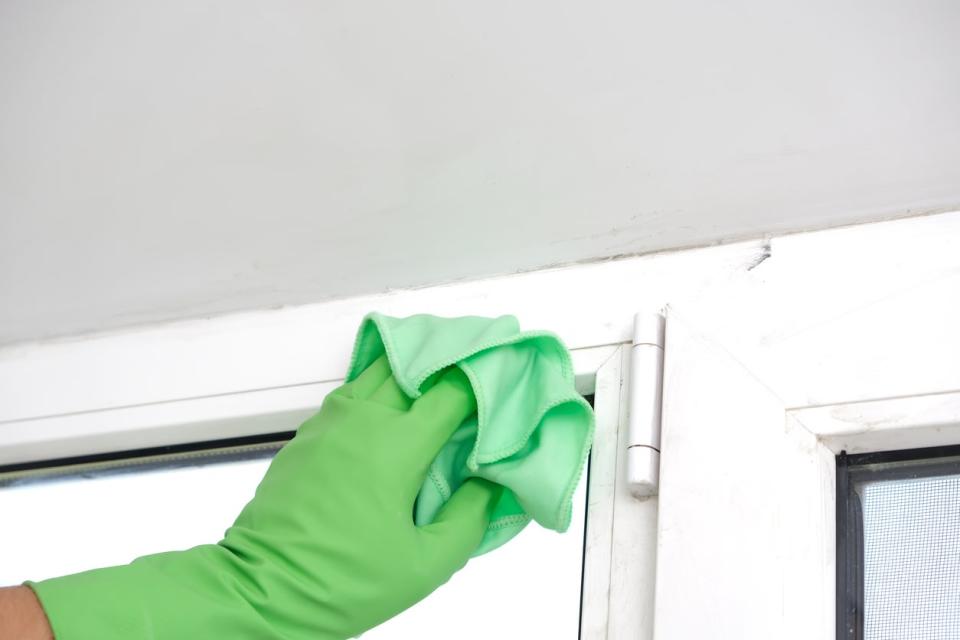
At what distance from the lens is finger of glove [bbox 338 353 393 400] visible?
0.80m

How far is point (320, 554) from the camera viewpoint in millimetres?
715

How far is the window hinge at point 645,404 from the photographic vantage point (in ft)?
2.51

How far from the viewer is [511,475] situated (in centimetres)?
76

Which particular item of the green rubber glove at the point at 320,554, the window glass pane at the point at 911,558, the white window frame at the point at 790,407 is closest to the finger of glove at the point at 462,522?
the green rubber glove at the point at 320,554

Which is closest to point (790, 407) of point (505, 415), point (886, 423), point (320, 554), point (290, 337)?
point (886, 423)

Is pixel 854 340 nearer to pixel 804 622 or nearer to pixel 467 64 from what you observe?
pixel 804 622

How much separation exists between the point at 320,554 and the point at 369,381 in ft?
0.45


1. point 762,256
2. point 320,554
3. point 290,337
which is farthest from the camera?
point 290,337

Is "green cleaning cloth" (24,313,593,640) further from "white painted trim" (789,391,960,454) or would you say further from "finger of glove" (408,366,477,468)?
"white painted trim" (789,391,960,454)

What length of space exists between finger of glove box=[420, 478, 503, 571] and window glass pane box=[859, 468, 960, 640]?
0.22 meters

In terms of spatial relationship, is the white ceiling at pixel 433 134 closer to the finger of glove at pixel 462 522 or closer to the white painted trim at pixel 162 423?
the white painted trim at pixel 162 423

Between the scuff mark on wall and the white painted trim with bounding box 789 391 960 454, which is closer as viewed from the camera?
the white painted trim with bounding box 789 391 960 454

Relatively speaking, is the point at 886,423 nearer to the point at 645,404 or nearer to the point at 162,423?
the point at 645,404

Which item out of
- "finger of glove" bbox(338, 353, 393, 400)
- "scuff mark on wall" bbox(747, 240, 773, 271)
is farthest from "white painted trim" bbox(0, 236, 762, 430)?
"finger of glove" bbox(338, 353, 393, 400)
